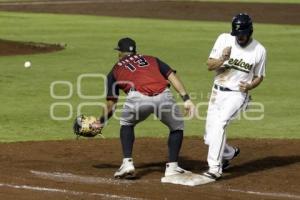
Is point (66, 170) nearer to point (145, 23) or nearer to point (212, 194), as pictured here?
point (212, 194)

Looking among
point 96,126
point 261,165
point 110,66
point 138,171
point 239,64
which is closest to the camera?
point 239,64

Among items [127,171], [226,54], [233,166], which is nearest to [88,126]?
[127,171]

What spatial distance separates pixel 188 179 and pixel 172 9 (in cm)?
3823

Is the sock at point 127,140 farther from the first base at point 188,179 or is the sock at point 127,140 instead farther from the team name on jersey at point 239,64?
the team name on jersey at point 239,64

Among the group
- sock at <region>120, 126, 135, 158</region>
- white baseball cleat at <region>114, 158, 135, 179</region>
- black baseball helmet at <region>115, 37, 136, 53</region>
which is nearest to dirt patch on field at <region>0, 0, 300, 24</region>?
black baseball helmet at <region>115, 37, 136, 53</region>

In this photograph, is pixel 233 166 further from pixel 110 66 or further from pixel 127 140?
pixel 110 66

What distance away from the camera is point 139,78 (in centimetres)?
891

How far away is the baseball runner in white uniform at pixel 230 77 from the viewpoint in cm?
895

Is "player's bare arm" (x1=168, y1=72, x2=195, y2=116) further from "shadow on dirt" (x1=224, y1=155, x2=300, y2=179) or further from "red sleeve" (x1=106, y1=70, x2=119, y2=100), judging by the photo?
"shadow on dirt" (x1=224, y1=155, x2=300, y2=179)

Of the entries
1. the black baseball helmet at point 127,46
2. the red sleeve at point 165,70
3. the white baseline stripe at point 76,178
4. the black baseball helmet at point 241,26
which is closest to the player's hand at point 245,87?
the black baseball helmet at point 241,26

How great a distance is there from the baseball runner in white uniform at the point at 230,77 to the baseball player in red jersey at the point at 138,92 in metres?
0.42

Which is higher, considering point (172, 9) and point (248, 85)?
point (172, 9)

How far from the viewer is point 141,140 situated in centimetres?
1195

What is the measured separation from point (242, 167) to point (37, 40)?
20459 mm
